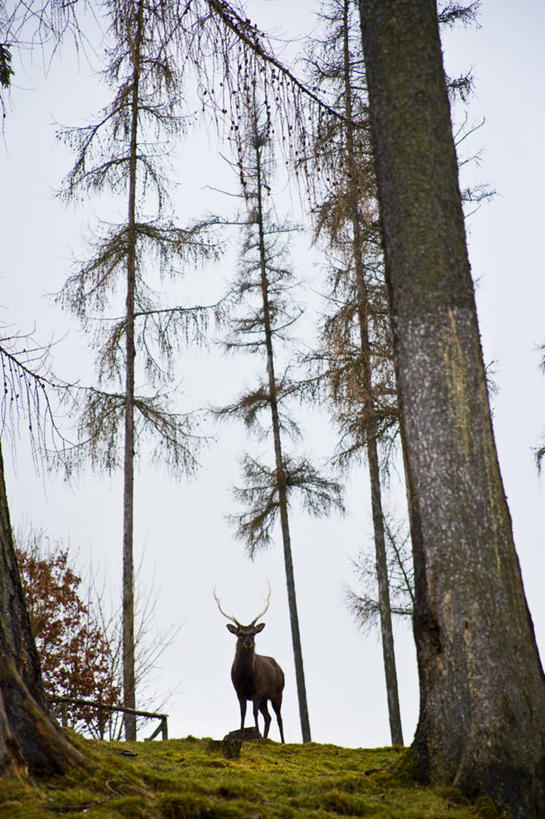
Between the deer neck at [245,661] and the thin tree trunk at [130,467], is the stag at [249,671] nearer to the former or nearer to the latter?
the deer neck at [245,661]

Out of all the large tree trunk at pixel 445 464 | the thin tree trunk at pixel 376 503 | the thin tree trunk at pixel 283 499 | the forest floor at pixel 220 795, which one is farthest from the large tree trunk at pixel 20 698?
the thin tree trunk at pixel 283 499

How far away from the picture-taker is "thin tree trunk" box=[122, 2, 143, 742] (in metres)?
12.7

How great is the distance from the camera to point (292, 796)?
4.98m

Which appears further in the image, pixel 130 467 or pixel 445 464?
pixel 130 467

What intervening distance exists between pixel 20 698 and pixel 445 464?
10.0 feet

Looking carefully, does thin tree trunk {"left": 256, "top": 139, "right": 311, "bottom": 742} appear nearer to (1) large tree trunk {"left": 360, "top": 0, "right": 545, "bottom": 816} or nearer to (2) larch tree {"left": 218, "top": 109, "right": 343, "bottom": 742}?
(2) larch tree {"left": 218, "top": 109, "right": 343, "bottom": 742}

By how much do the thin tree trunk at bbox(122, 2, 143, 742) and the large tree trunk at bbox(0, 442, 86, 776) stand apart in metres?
7.56

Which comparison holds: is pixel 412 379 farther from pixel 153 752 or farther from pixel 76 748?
pixel 153 752

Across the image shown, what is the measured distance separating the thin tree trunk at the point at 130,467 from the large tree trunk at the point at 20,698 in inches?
298

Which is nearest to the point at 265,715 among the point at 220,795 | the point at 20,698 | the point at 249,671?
the point at 249,671

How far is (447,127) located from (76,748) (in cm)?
502

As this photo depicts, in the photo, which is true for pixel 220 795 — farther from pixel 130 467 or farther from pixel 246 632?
pixel 130 467

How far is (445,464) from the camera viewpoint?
545 cm

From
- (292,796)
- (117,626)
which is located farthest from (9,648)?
(117,626)
